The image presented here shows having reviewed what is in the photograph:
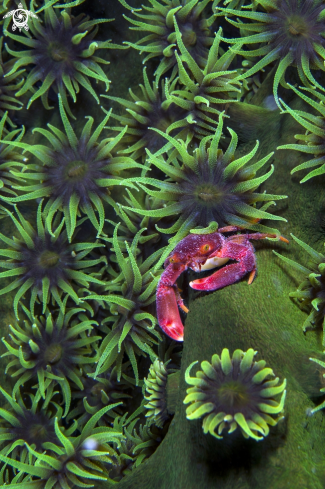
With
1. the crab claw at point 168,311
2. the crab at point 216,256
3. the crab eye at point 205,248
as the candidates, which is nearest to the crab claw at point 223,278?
the crab at point 216,256

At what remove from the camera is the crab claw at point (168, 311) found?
3.25m

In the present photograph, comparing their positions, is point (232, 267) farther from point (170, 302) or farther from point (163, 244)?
point (163, 244)

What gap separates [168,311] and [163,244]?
920 millimetres

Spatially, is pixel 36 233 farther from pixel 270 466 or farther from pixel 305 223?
pixel 270 466

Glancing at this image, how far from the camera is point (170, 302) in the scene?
3277mm

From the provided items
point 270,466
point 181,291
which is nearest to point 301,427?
point 270,466

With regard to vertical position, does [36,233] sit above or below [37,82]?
A: below

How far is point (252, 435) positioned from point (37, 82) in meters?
4.25

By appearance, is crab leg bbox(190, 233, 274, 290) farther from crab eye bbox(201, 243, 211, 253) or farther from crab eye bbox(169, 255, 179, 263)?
crab eye bbox(169, 255, 179, 263)

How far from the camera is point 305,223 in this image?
315 centimetres

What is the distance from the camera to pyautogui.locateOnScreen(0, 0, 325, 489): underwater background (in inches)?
106

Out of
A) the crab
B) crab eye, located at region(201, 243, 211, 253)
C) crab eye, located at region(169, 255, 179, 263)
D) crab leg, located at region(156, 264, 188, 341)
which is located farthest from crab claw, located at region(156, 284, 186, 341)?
crab eye, located at region(201, 243, 211, 253)

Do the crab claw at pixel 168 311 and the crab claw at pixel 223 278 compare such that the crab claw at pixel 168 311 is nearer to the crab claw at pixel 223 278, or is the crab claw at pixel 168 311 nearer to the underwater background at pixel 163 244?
the underwater background at pixel 163 244

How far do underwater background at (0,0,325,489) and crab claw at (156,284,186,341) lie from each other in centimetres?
2
